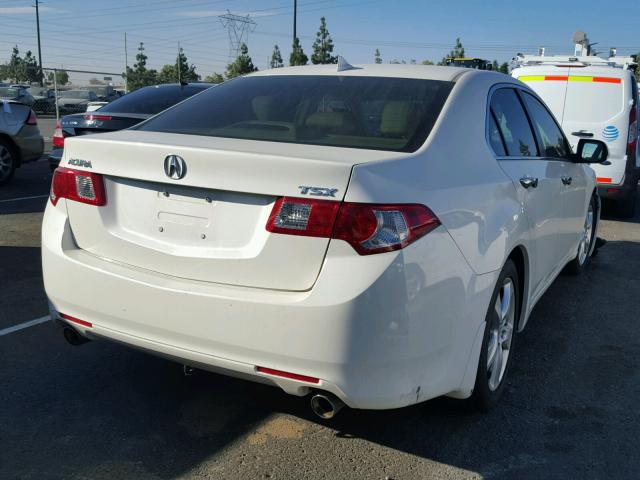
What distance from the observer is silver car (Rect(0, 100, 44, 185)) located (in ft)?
34.5

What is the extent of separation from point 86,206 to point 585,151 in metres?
3.67

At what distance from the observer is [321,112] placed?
3.30 m

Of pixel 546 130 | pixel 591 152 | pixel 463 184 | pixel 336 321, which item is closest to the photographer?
pixel 336 321

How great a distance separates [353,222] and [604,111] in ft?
25.7

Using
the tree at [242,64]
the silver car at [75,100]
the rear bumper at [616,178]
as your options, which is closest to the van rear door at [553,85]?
the rear bumper at [616,178]

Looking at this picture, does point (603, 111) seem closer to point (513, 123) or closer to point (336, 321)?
point (513, 123)

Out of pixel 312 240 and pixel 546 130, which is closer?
pixel 312 240

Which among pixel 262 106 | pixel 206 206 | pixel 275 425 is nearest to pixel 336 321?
pixel 206 206

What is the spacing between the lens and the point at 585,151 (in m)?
5.06

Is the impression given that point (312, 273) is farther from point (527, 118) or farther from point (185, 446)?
point (527, 118)

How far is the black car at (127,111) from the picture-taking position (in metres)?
8.22

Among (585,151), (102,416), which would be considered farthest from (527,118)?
(102,416)

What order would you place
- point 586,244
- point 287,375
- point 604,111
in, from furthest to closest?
point 604,111
point 586,244
point 287,375

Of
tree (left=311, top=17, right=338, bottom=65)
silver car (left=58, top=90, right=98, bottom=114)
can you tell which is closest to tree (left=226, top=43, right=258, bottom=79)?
tree (left=311, top=17, right=338, bottom=65)
